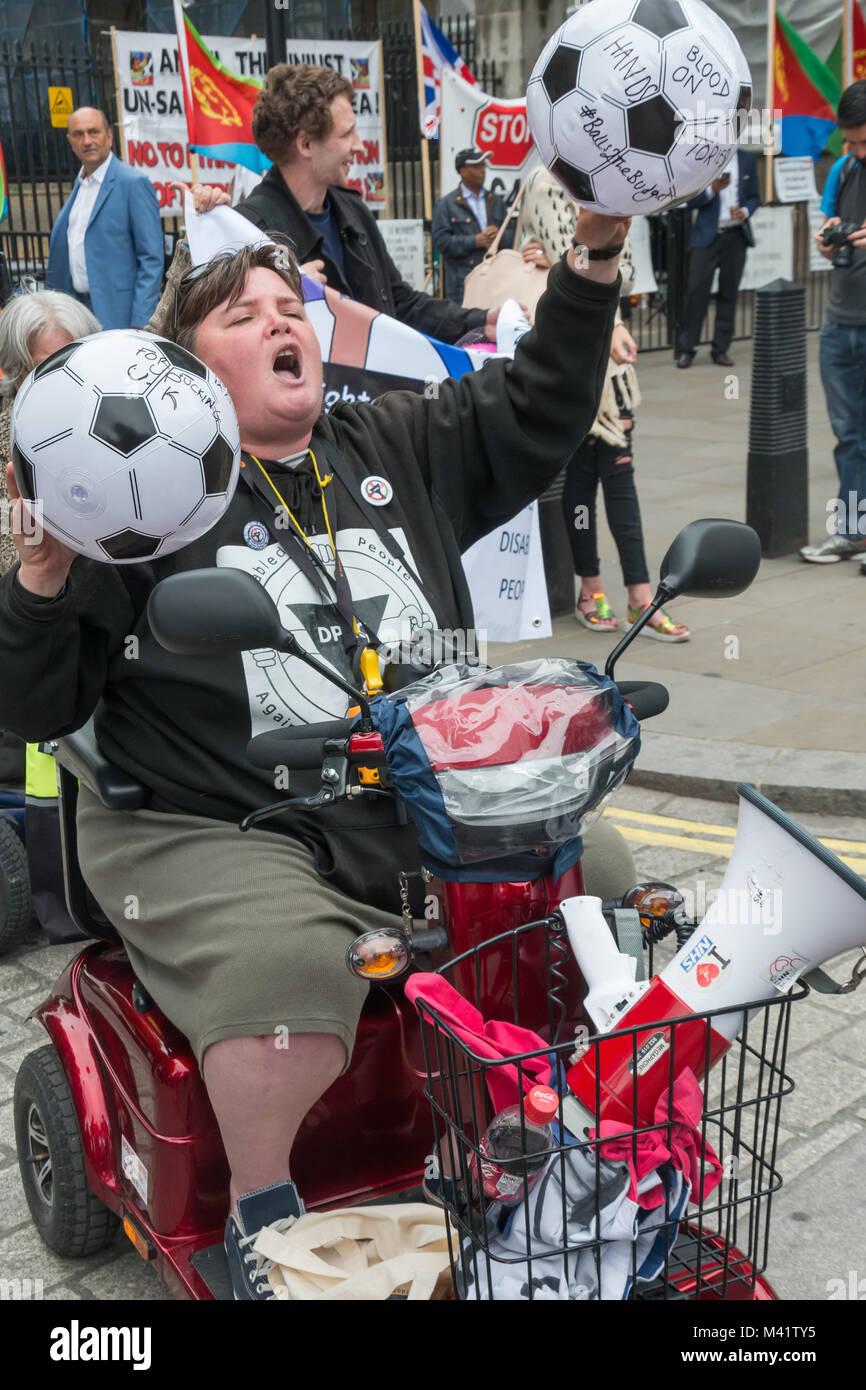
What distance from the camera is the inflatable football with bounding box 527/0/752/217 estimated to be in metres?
2.02

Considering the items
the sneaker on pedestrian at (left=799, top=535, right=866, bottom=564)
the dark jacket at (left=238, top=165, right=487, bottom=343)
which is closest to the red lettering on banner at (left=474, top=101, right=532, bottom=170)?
the sneaker on pedestrian at (left=799, top=535, right=866, bottom=564)

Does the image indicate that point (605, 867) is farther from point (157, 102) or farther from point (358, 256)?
point (157, 102)

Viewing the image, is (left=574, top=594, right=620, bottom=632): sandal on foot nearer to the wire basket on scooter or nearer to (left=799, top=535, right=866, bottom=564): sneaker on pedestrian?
(left=799, top=535, right=866, bottom=564): sneaker on pedestrian

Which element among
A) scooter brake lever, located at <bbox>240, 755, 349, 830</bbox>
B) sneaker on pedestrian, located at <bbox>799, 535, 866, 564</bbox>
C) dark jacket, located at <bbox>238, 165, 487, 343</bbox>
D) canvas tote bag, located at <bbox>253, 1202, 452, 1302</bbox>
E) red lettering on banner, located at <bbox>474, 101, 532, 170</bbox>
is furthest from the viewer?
red lettering on banner, located at <bbox>474, 101, 532, 170</bbox>

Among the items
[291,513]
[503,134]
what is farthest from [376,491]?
[503,134]

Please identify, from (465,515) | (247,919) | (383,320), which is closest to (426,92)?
(383,320)

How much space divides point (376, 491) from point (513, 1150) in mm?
1315

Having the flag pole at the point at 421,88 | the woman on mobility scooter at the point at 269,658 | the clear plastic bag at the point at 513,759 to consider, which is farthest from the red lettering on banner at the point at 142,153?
the clear plastic bag at the point at 513,759

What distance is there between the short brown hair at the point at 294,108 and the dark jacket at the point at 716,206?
9063 millimetres

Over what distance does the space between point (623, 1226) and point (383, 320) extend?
373cm

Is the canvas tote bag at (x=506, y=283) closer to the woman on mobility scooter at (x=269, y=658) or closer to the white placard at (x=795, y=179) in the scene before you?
the woman on mobility scooter at (x=269, y=658)

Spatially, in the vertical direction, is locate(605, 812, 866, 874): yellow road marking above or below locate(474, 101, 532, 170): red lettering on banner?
below

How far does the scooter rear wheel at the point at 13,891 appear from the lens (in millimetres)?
3855

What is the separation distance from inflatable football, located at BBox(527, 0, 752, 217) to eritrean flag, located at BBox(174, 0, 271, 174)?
8.04 metres
